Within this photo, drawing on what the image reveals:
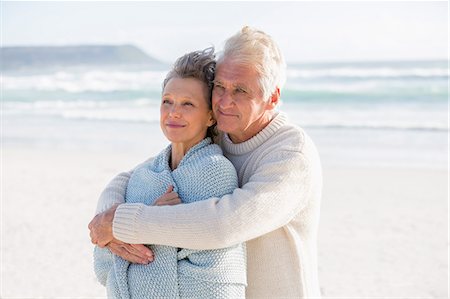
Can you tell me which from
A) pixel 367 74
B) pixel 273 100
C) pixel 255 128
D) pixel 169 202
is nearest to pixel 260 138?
pixel 255 128

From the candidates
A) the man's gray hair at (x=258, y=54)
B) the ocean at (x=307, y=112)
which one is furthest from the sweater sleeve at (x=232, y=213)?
the ocean at (x=307, y=112)

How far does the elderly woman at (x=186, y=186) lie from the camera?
8.38 feet

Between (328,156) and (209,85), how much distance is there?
6.72m

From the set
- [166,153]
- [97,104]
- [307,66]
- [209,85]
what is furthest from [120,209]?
[307,66]

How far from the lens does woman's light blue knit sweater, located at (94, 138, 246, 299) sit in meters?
2.55

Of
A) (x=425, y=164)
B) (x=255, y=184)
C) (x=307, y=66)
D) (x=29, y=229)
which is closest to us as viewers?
(x=255, y=184)

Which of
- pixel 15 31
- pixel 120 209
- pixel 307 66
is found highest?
pixel 120 209

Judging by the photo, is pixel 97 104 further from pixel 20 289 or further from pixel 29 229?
pixel 20 289

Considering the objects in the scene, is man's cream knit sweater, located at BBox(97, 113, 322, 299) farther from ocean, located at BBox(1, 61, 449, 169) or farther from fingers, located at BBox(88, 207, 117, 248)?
ocean, located at BBox(1, 61, 449, 169)

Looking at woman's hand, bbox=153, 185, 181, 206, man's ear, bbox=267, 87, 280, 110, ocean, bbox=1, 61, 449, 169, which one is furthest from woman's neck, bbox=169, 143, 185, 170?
ocean, bbox=1, 61, 449, 169

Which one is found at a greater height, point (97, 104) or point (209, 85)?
point (209, 85)

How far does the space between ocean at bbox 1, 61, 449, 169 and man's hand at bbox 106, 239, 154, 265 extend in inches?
250

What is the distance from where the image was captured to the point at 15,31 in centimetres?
3275

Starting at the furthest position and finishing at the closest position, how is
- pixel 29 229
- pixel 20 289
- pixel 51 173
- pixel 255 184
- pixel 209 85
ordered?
pixel 51 173, pixel 29 229, pixel 20 289, pixel 209 85, pixel 255 184
